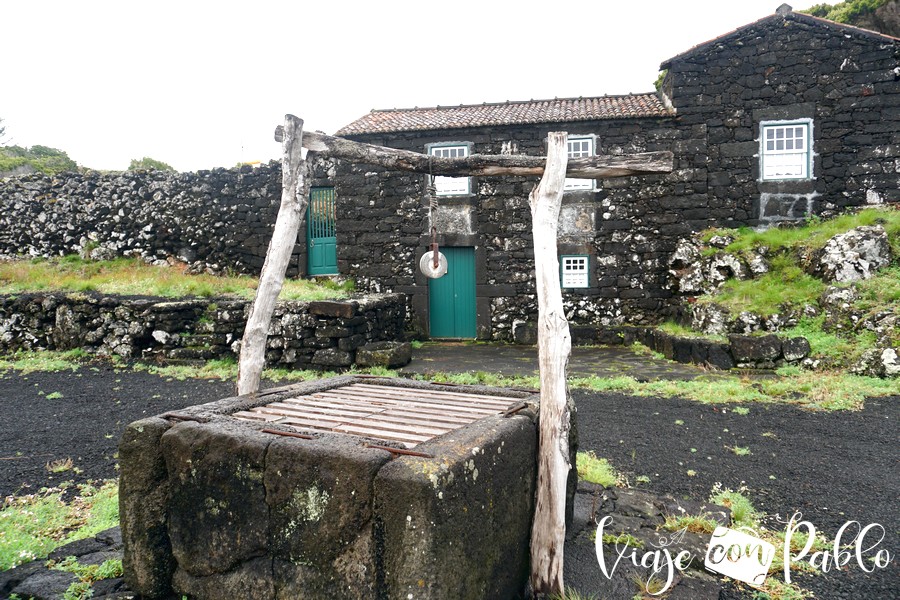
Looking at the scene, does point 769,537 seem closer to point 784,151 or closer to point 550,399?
point 550,399

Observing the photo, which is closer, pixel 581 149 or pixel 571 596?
pixel 571 596

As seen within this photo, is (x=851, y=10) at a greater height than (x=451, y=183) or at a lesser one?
greater

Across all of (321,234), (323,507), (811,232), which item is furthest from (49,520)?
(811,232)

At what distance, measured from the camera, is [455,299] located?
46.3ft

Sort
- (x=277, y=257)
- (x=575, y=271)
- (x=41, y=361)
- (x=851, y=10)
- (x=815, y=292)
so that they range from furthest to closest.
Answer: (x=851, y=10) < (x=575, y=271) < (x=41, y=361) < (x=815, y=292) < (x=277, y=257)

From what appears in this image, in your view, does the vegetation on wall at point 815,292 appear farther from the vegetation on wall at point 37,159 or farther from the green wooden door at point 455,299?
the vegetation on wall at point 37,159

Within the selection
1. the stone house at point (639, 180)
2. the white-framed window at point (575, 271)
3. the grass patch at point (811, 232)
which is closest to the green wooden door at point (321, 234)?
the stone house at point (639, 180)

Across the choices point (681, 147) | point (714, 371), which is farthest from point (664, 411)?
point (681, 147)

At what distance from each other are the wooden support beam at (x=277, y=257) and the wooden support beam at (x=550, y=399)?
1889 millimetres

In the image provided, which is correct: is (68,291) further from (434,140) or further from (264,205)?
(434,140)

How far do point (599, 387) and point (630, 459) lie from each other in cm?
303

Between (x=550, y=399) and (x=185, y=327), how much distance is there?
30.8 feet

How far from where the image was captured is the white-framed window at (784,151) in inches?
494

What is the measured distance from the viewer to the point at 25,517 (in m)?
4.02
